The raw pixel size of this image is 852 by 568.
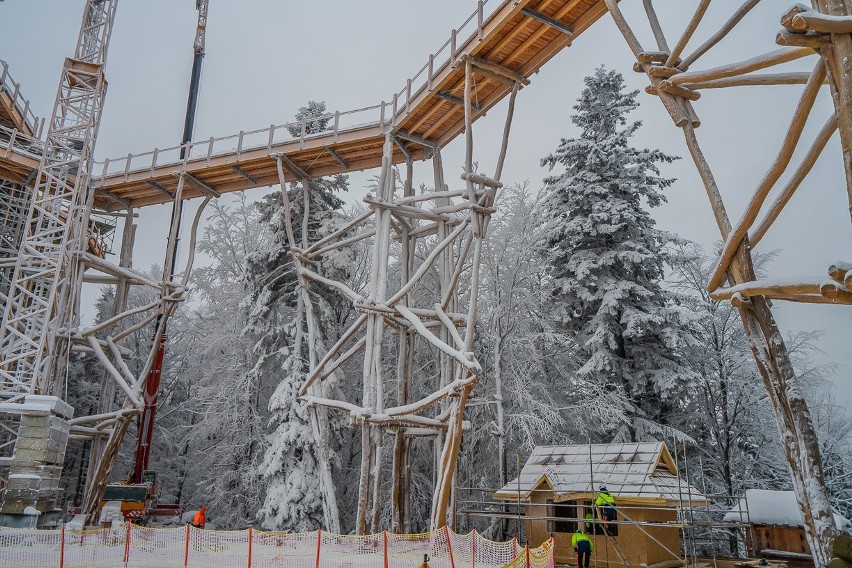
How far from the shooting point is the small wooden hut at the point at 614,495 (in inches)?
563

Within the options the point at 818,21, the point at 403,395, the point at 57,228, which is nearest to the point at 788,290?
the point at 818,21

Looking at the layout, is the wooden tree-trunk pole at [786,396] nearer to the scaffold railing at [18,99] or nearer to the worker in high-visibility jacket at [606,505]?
the worker in high-visibility jacket at [606,505]

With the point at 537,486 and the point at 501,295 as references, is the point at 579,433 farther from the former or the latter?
the point at 537,486

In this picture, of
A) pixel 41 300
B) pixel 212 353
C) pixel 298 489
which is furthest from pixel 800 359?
pixel 41 300

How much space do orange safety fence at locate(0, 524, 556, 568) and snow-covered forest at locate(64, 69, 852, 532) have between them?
304 inches

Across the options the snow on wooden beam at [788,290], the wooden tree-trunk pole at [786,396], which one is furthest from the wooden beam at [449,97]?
the snow on wooden beam at [788,290]

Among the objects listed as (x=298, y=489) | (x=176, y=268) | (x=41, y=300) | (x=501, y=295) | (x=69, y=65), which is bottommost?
(x=298, y=489)

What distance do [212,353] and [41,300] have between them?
9072 mm

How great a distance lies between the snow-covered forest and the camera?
21891 millimetres

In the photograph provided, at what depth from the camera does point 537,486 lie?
15812mm

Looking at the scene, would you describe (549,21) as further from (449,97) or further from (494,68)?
(449,97)

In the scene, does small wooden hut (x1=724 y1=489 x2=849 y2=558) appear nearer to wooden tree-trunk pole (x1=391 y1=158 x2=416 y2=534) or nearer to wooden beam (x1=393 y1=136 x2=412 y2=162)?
wooden tree-trunk pole (x1=391 y1=158 x2=416 y2=534)

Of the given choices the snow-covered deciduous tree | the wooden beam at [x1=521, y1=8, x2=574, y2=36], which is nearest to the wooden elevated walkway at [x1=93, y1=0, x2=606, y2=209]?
the wooden beam at [x1=521, y1=8, x2=574, y2=36]

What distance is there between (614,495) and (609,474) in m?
0.84
